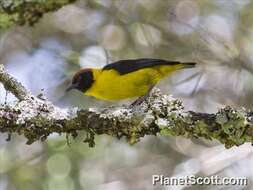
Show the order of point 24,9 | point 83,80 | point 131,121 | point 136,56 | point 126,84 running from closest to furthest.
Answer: point 24,9 < point 131,121 < point 126,84 < point 83,80 < point 136,56

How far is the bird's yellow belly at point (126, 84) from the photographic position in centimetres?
402

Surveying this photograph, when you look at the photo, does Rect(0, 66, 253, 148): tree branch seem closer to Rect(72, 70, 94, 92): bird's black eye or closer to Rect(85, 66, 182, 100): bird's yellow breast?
Rect(85, 66, 182, 100): bird's yellow breast

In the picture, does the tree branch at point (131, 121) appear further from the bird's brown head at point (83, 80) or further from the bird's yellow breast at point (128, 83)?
the bird's brown head at point (83, 80)

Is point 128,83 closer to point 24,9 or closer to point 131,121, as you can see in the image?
point 131,121

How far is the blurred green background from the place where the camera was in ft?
16.7

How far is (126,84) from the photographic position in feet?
13.3

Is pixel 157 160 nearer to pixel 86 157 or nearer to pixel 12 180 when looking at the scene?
pixel 86 157

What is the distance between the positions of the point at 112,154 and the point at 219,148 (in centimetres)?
121

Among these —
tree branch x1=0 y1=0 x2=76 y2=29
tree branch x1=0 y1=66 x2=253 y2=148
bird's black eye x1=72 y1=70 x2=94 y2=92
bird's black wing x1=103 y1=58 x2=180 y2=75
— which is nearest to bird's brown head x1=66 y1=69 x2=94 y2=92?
bird's black eye x1=72 y1=70 x2=94 y2=92

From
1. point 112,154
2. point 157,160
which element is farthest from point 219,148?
point 112,154

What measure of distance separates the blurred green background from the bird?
2.75 ft

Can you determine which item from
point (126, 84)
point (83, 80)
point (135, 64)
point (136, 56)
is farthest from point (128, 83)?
point (136, 56)

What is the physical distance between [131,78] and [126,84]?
0.20 ft

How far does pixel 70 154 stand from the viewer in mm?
5312
